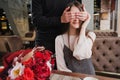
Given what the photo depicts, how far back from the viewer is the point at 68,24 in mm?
1604

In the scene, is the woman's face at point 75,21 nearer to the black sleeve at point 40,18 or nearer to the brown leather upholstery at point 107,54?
the black sleeve at point 40,18

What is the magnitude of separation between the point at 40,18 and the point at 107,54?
1.18m

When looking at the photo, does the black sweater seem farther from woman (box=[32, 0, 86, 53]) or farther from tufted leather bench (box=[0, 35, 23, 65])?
tufted leather bench (box=[0, 35, 23, 65])

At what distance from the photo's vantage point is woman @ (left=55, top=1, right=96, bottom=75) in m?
1.51

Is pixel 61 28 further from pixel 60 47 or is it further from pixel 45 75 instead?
pixel 45 75

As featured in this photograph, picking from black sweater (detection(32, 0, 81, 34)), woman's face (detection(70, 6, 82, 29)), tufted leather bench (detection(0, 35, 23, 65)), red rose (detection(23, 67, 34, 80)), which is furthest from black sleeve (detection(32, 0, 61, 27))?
tufted leather bench (detection(0, 35, 23, 65))

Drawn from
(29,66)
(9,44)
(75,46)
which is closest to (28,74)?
(29,66)

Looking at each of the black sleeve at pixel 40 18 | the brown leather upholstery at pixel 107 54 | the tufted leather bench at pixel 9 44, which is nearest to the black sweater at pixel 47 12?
the black sleeve at pixel 40 18

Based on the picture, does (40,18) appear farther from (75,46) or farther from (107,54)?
(107,54)

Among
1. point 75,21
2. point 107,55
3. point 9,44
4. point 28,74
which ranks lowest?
point 9,44

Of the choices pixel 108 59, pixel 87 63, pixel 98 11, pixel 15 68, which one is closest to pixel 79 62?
pixel 87 63

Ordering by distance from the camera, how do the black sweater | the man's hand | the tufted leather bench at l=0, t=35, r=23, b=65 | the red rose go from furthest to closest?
the tufted leather bench at l=0, t=35, r=23, b=65
the black sweater
the man's hand
the red rose

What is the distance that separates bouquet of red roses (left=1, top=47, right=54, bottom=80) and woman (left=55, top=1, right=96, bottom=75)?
486 mm

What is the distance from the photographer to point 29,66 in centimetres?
98
